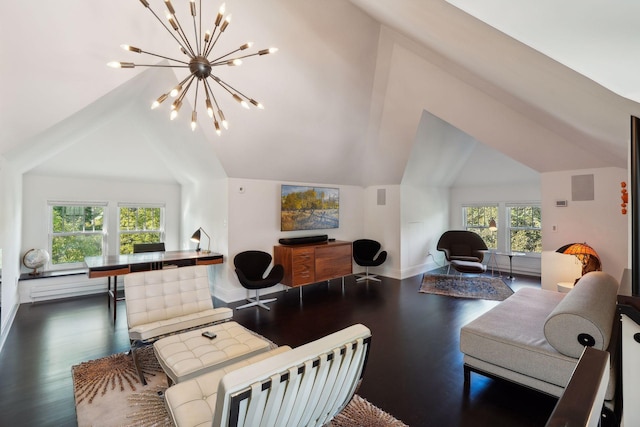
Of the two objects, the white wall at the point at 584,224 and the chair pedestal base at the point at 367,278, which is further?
the chair pedestal base at the point at 367,278

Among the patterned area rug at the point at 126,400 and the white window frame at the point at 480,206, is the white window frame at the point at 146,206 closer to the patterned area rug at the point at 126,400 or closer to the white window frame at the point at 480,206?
the patterned area rug at the point at 126,400

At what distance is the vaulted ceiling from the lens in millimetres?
2213

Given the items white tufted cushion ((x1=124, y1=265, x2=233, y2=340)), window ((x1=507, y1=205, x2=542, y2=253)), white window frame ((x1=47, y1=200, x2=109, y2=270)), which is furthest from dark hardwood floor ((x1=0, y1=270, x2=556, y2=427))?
window ((x1=507, y1=205, x2=542, y2=253))

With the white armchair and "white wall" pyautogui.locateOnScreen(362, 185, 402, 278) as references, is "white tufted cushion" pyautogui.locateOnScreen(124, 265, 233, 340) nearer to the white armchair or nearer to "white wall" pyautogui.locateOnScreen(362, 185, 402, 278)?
the white armchair

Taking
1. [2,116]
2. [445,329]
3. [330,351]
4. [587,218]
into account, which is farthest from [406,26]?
[587,218]

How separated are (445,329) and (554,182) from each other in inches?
127

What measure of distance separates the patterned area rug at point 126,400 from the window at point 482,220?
6839 mm

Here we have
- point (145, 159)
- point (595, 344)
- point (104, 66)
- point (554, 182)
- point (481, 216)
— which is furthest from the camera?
point (481, 216)

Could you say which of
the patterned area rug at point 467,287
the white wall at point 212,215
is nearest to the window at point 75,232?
the white wall at point 212,215

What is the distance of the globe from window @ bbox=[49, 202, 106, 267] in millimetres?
371

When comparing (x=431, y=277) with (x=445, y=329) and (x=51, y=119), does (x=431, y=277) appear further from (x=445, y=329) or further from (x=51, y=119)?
(x=51, y=119)

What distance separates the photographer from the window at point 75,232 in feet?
18.1

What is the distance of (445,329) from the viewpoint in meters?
3.89

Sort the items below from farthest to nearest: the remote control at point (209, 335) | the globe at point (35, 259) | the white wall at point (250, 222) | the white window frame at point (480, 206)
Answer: the white window frame at point (480, 206) → the white wall at point (250, 222) → the globe at point (35, 259) → the remote control at point (209, 335)
